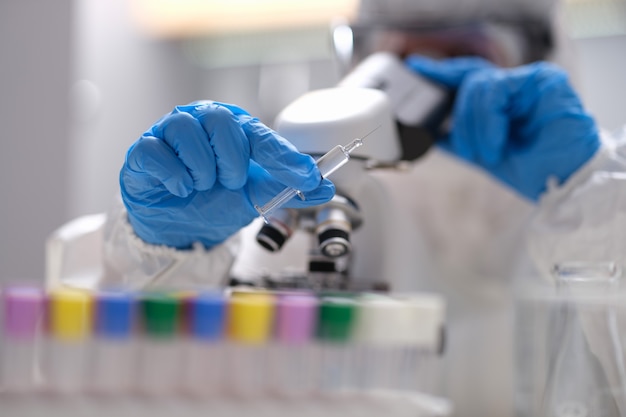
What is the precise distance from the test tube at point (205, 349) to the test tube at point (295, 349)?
47 mm

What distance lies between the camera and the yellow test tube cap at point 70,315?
580 millimetres

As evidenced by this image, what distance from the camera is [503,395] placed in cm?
102

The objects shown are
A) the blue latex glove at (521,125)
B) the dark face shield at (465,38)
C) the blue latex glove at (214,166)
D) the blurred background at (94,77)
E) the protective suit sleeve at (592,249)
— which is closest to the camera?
the blue latex glove at (214,166)

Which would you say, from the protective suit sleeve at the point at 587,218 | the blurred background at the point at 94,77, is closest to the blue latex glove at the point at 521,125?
the protective suit sleeve at the point at 587,218

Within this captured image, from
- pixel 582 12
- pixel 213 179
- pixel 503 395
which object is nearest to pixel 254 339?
pixel 213 179

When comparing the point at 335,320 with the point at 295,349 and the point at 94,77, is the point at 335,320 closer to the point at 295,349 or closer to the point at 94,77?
the point at 295,349

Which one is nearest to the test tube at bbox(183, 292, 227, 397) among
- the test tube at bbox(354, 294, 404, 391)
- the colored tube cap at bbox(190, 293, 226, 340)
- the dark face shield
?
the colored tube cap at bbox(190, 293, 226, 340)

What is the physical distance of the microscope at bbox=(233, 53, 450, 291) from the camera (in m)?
0.64

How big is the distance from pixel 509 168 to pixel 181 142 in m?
0.47

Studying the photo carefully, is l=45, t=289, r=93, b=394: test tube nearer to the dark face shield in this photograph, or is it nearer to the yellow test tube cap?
the yellow test tube cap

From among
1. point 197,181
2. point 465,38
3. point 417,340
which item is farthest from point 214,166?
point 465,38

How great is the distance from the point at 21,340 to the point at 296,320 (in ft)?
0.73

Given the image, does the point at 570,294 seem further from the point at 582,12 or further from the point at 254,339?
the point at 582,12

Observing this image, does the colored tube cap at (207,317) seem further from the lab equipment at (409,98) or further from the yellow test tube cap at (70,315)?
the lab equipment at (409,98)
